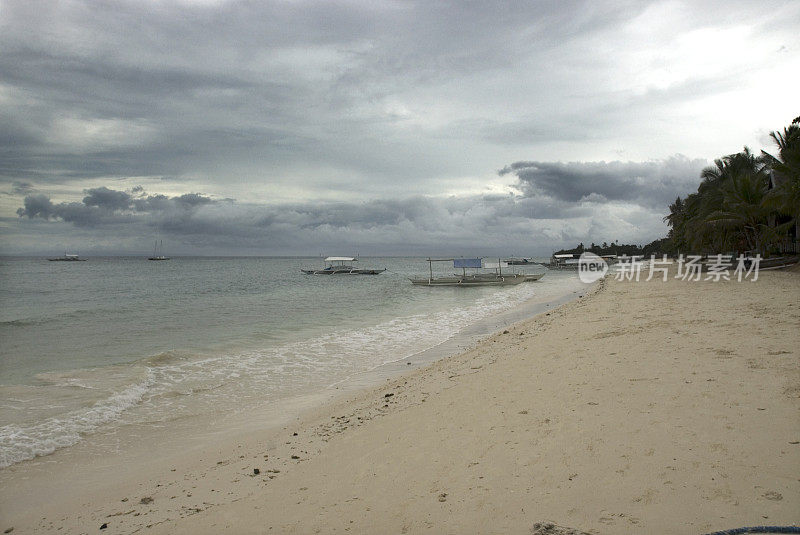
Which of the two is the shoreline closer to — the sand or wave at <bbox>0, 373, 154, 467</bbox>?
the sand

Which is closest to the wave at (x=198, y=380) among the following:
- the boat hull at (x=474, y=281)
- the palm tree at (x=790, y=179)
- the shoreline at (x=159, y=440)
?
the shoreline at (x=159, y=440)

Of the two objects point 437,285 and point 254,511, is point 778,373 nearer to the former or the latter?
point 254,511

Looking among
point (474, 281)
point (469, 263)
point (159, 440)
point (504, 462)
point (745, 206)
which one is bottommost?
point (159, 440)

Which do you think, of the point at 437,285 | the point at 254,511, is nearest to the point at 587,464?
the point at 254,511

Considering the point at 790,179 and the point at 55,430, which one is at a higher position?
the point at 790,179

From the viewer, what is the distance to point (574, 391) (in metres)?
5.87

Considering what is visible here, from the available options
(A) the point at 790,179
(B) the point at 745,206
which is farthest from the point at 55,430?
(B) the point at 745,206

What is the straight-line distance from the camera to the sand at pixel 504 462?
326 cm

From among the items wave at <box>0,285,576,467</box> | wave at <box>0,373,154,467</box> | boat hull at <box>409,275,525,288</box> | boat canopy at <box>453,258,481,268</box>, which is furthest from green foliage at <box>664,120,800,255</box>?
wave at <box>0,373,154,467</box>

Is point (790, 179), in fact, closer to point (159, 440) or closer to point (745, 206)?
point (745, 206)

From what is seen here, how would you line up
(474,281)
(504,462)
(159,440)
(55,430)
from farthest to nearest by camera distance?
(474,281) → (55,430) → (159,440) → (504,462)

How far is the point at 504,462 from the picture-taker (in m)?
4.12

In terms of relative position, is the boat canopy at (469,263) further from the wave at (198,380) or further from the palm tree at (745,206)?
the wave at (198,380)

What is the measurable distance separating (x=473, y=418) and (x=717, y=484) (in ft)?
8.83
